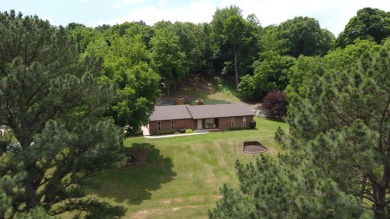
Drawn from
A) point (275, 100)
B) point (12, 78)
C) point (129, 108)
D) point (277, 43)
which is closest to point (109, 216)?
point (12, 78)

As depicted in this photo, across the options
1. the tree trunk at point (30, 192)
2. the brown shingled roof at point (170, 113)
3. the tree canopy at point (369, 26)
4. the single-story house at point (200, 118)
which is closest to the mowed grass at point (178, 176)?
the single-story house at point (200, 118)

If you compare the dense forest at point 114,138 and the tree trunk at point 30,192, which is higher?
the dense forest at point 114,138

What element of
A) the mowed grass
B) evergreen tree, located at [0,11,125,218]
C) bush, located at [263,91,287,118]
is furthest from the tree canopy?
evergreen tree, located at [0,11,125,218]

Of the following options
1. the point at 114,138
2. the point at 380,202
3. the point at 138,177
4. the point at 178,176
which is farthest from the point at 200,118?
the point at 380,202

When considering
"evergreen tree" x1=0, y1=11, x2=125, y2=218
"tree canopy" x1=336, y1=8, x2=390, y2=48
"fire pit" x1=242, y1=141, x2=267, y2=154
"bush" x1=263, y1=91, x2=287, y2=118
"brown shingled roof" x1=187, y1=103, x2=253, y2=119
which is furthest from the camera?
"tree canopy" x1=336, y1=8, x2=390, y2=48

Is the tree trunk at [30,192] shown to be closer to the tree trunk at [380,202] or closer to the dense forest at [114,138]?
the dense forest at [114,138]

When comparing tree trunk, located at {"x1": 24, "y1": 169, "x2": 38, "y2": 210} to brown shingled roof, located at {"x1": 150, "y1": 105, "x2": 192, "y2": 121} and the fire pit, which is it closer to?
the fire pit
